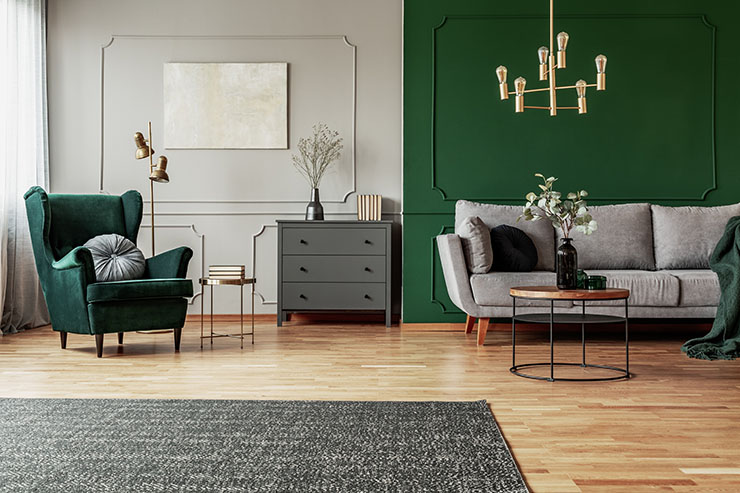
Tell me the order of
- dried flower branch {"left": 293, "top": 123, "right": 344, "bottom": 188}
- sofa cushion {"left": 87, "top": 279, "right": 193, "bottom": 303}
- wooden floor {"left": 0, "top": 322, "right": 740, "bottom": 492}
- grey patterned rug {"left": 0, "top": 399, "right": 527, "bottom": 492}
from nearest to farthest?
grey patterned rug {"left": 0, "top": 399, "right": 527, "bottom": 492}, wooden floor {"left": 0, "top": 322, "right": 740, "bottom": 492}, sofa cushion {"left": 87, "top": 279, "right": 193, "bottom": 303}, dried flower branch {"left": 293, "top": 123, "right": 344, "bottom": 188}

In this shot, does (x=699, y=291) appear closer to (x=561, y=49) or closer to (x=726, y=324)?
(x=726, y=324)

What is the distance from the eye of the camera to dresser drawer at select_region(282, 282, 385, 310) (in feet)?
16.8

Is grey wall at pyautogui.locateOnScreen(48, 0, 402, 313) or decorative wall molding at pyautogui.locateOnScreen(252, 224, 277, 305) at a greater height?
grey wall at pyautogui.locateOnScreen(48, 0, 402, 313)

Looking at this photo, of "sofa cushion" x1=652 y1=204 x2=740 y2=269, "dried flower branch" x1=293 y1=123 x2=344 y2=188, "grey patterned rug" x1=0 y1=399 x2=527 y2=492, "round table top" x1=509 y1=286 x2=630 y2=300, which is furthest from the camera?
"dried flower branch" x1=293 y1=123 x2=344 y2=188

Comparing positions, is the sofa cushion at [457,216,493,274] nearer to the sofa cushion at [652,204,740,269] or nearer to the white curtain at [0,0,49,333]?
the sofa cushion at [652,204,740,269]

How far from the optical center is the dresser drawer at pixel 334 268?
5.12m

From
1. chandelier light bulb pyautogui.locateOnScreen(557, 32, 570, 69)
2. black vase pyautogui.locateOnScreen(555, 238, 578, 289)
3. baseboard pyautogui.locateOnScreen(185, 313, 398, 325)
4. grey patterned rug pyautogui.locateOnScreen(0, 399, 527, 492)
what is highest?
chandelier light bulb pyautogui.locateOnScreen(557, 32, 570, 69)

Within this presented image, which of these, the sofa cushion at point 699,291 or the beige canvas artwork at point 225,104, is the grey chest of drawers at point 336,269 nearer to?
the beige canvas artwork at point 225,104

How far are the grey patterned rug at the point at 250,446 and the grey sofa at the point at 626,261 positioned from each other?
1.76 m

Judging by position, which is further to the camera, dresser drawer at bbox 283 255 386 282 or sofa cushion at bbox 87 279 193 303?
dresser drawer at bbox 283 255 386 282

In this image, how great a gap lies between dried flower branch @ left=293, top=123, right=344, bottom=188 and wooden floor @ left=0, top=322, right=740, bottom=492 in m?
1.23

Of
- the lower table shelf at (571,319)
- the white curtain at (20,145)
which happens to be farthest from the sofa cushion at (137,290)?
the lower table shelf at (571,319)

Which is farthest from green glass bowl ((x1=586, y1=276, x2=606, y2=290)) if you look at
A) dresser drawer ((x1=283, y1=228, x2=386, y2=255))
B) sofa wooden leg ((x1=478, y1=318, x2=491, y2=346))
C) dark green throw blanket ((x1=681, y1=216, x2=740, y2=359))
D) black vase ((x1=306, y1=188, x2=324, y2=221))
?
black vase ((x1=306, y1=188, x2=324, y2=221))

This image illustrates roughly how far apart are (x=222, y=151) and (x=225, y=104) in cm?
38
